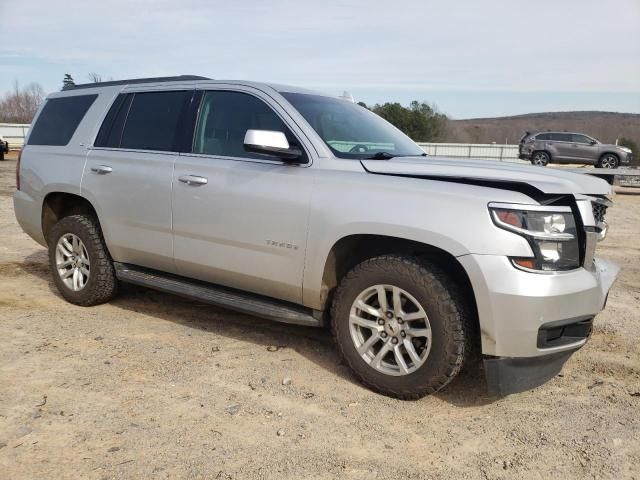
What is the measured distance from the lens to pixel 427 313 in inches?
121

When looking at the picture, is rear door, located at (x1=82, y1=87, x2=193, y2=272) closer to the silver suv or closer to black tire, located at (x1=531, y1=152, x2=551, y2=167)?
the silver suv

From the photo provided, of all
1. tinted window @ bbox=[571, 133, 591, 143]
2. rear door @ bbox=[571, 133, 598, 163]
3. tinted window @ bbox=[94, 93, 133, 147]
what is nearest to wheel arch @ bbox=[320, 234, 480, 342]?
tinted window @ bbox=[94, 93, 133, 147]

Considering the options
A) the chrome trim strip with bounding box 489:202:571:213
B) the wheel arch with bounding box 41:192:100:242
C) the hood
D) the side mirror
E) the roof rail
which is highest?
the roof rail

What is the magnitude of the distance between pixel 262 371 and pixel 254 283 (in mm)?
598

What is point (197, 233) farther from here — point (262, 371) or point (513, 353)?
point (513, 353)

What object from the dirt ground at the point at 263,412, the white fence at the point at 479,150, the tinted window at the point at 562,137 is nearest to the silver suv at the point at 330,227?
the dirt ground at the point at 263,412

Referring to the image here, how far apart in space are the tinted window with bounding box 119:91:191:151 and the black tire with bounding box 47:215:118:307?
0.79m

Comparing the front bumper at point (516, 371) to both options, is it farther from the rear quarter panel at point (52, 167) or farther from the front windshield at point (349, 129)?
the rear quarter panel at point (52, 167)

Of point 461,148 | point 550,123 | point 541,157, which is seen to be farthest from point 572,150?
point 550,123

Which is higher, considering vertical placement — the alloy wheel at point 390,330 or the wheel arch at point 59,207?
the wheel arch at point 59,207

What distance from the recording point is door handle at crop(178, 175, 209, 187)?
3.90m

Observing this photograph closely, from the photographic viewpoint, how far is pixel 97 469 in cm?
252

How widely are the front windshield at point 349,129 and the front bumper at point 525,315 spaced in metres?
1.23

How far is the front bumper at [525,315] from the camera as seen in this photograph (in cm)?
282
